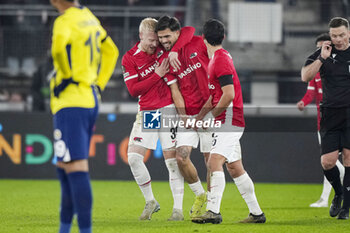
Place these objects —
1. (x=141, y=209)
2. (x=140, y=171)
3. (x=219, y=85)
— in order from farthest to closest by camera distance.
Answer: (x=141, y=209)
(x=140, y=171)
(x=219, y=85)

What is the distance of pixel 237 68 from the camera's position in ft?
42.7

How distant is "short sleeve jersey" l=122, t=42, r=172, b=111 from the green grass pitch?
127cm

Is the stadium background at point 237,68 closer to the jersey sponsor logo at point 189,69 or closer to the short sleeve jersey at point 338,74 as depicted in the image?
the short sleeve jersey at point 338,74

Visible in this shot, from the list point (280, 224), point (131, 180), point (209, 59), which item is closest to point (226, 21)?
point (131, 180)

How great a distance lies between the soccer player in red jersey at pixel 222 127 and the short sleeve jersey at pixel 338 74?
120 cm

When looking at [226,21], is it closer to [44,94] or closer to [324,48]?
[44,94]

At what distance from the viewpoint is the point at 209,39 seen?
645 cm

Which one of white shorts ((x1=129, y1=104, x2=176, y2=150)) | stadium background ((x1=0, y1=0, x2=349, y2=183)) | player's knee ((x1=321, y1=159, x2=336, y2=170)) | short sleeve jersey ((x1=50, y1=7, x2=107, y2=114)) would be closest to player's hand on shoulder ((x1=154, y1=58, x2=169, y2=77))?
white shorts ((x1=129, y1=104, x2=176, y2=150))

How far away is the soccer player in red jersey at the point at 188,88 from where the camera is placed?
22.5 feet

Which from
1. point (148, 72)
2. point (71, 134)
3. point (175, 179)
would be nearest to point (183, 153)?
point (175, 179)

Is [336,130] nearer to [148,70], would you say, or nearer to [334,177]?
[334,177]

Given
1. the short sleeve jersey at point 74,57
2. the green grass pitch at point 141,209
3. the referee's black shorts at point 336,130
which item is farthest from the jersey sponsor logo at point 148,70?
the short sleeve jersey at point 74,57

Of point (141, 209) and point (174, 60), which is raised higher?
point (174, 60)

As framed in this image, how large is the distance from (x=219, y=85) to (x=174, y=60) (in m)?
0.58
